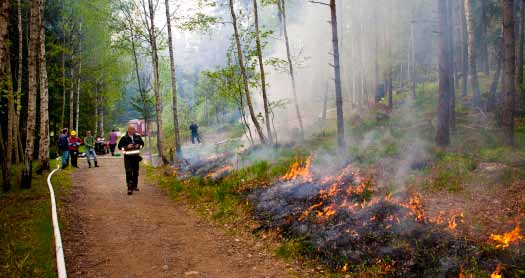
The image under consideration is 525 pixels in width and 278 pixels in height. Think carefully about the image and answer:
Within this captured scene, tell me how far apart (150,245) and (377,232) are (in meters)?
4.07

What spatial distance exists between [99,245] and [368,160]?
7.80 meters

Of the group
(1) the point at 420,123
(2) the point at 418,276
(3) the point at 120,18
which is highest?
(3) the point at 120,18

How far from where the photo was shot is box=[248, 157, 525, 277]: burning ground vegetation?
16.6ft

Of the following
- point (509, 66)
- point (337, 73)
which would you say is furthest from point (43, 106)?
point (509, 66)

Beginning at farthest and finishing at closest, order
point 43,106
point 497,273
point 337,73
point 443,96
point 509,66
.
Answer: point 43,106 → point 337,73 → point 443,96 → point 509,66 → point 497,273

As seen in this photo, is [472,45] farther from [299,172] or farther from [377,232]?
[377,232]

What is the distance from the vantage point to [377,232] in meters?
6.30

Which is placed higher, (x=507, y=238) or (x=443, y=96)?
(x=443, y=96)

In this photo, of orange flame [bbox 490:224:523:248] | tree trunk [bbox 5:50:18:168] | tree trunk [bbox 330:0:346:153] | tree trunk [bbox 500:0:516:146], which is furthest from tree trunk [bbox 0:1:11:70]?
tree trunk [bbox 500:0:516:146]

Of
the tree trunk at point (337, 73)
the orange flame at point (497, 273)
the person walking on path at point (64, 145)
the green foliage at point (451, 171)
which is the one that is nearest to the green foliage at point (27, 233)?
the person walking on path at point (64, 145)

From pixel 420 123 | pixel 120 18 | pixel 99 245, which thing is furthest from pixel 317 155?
pixel 120 18

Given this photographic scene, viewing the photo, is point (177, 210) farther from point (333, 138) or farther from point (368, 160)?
point (333, 138)

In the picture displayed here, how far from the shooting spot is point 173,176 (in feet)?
48.7

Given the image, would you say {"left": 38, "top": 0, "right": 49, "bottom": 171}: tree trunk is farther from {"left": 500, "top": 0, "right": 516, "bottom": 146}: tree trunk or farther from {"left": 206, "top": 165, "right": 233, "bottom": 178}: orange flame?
{"left": 500, "top": 0, "right": 516, "bottom": 146}: tree trunk
